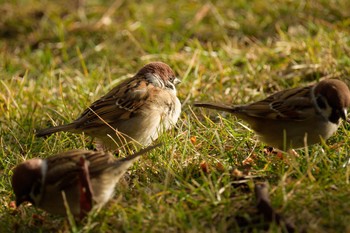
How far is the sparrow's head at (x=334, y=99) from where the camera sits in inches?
137

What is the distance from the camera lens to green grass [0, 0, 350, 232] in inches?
122

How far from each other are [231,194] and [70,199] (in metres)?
0.81

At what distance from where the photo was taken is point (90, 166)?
130 inches

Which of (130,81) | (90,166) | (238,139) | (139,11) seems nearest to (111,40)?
(139,11)

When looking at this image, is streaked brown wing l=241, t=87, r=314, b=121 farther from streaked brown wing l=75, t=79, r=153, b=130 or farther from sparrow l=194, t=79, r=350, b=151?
streaked brown wing l=75, t=79, r=153, b=130

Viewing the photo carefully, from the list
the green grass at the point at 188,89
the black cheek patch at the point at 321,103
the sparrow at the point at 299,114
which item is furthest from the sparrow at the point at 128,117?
the black cheek patch at the point at 321,103

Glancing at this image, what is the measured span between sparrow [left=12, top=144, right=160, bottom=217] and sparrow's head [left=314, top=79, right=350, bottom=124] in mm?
1092

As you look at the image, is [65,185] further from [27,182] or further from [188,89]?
[188,89]

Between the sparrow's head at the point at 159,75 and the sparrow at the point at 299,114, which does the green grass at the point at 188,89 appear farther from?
the sparrow's head at the point at 159,75

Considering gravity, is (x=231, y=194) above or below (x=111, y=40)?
above

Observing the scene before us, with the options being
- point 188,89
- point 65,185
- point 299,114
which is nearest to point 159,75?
point 188,89

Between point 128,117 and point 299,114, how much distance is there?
125 cm

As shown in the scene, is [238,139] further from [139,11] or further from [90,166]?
[139,11]

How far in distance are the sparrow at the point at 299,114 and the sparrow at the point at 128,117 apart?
61cm
